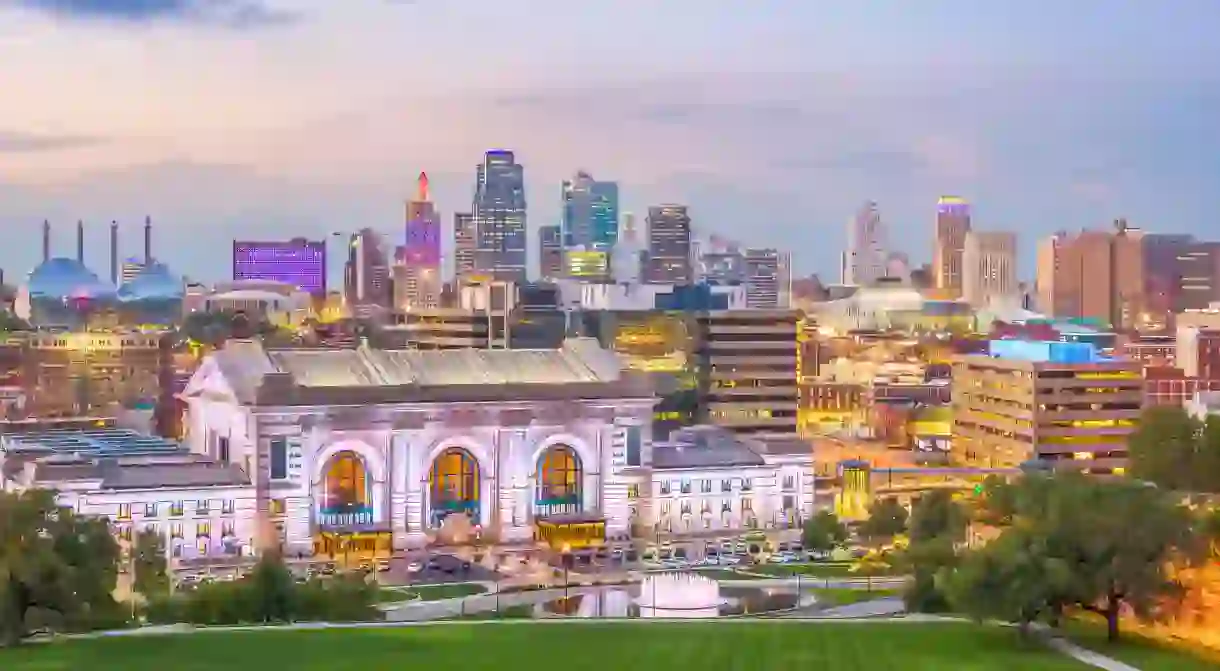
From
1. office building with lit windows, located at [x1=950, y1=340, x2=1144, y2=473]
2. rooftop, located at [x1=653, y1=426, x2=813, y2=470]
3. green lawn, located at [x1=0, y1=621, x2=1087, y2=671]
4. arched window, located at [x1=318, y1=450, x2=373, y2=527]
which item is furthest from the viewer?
office building with lit windows, located at [x1=950, y1=340, x2=1144, y2=473]

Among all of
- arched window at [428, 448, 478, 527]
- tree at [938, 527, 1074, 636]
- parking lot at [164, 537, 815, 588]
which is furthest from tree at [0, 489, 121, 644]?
arched window at [428, 448, 478, 527]

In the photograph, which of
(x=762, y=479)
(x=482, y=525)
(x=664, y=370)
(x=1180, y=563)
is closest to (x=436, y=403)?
(x=482, y=525)

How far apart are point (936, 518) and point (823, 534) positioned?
1340cm

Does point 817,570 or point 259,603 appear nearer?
point 259,603

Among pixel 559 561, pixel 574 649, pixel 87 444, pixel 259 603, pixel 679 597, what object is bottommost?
pixel 559 561

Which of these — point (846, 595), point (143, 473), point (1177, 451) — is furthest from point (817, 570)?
point (143, 473)

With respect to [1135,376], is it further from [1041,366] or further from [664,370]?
[664,370]

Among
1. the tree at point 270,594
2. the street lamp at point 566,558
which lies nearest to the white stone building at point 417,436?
the street lamp at point 566,558

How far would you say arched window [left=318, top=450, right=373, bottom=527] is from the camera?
301 feet

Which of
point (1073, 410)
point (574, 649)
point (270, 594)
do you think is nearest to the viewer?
point (574, 649)

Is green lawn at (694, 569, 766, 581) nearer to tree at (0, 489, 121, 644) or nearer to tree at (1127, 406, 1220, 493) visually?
tree at (1127, 406, 1220, 493)

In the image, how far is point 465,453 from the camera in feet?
312

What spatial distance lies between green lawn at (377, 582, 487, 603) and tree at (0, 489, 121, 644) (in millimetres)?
18199

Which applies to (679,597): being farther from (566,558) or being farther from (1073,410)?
(1073,410)
